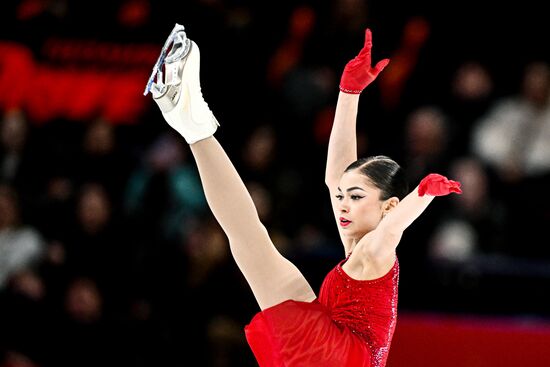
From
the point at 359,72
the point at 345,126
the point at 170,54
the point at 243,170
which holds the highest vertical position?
the point at 170,54

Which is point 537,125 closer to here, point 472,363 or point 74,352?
point 472,363

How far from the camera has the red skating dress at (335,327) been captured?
12.0 feet

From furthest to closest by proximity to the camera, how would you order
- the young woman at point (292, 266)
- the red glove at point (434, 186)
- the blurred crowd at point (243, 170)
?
the blurred crowd at point (243, 170) < the young woman at point (292, 266) < the red glove at point (434, 186)

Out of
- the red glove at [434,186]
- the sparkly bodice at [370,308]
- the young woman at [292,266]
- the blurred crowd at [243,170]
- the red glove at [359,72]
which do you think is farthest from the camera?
the blurred crowd at [243,170]

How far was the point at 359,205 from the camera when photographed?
12.4 feet

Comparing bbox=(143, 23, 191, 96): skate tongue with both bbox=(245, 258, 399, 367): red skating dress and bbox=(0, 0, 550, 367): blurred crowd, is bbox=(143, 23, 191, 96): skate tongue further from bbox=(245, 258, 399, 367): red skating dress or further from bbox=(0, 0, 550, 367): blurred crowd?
bbox=(0, 0, 550, 367): blurred crowd

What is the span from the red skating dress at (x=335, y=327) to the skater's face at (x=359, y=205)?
19 cm

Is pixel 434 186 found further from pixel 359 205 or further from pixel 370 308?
pixel 370 308

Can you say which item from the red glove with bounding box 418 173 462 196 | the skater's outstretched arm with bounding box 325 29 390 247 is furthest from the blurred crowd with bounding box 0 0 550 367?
the red glove with bounding box 418 173 462 196

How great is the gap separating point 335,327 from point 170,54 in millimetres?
1232

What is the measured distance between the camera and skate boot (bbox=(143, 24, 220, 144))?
144 inches

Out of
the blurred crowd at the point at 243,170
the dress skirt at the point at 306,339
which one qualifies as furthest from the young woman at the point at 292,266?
the blurred crowd at the point at 243,170

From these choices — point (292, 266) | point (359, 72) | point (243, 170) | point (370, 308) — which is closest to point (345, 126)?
point (359, 72)

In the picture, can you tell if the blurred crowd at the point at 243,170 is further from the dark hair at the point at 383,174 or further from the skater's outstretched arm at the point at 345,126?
the dark hair at the point at 383,174
